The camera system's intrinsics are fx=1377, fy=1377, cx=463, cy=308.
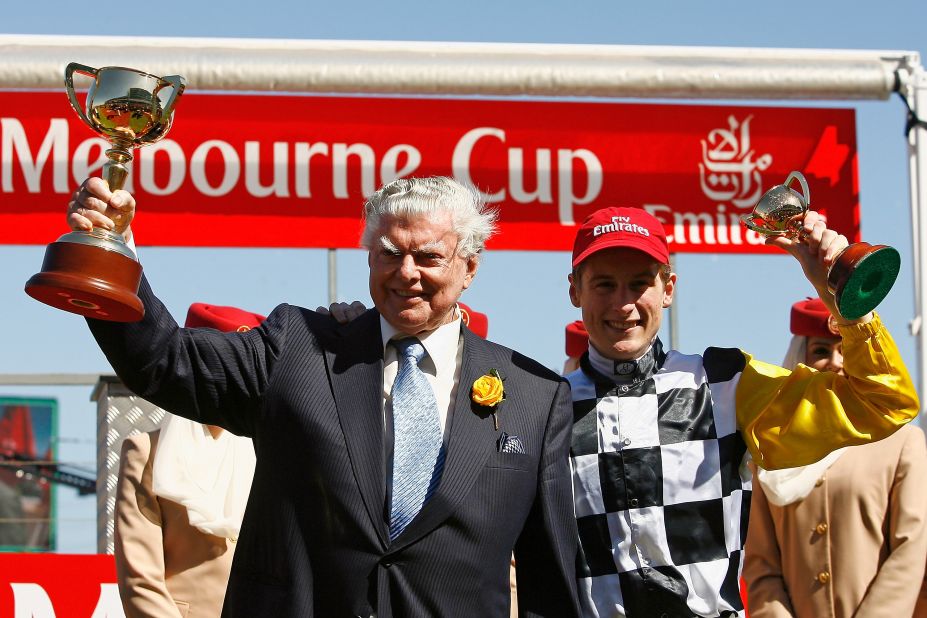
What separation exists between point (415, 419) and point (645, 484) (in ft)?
2.30

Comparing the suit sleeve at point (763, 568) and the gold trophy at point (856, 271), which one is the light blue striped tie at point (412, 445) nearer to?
the gold trophy at point (856, 271)

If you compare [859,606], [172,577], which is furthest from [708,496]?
[172,577]

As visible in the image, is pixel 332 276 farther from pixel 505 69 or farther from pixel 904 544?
pixel 904 544

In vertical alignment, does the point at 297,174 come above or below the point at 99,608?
above

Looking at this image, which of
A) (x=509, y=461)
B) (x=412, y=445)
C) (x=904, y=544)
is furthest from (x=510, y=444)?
(x=904, y=544)

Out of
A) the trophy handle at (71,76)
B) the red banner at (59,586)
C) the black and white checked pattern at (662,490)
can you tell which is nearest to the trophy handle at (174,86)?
the trophy handle at (71,76)

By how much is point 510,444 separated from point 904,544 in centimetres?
209

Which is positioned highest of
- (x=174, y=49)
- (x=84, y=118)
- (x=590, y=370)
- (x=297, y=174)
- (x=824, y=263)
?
(x=174, y=49)

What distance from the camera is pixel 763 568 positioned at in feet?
16.4

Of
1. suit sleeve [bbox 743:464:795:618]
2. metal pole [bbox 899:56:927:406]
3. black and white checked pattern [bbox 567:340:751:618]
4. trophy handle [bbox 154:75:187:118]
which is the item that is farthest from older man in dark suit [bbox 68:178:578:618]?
metal pole [bbox 899:56:927:406]

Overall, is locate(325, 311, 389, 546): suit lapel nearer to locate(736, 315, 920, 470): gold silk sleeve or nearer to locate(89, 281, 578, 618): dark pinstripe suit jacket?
locate(89, 281, 578, 618): dark pinstripe suit jacket

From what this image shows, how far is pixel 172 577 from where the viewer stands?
5.07 meters

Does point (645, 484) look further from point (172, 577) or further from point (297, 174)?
point (297, 174)

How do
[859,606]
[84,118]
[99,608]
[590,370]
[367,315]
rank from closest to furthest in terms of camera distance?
[84,118], [367,315], [590,370], [859,606], [99,608]
